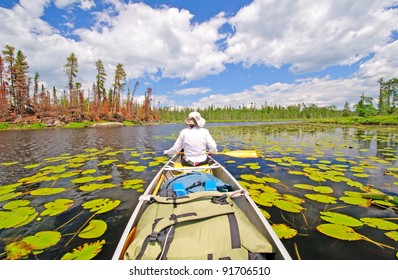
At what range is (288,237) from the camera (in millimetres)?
A: 2604

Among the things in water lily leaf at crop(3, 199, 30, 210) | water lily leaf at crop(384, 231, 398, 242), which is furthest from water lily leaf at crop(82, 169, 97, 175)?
water lily leaf at crop(384, 231, 398, 242)

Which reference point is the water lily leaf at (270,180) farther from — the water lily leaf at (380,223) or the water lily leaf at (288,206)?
the water lily leaf at (380,223)

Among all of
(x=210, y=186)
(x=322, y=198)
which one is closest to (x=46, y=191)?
(x=210, y=186)

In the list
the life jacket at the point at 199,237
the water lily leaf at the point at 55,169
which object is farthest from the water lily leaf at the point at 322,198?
the water lily leaf at the point at 55,169

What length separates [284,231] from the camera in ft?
8.90

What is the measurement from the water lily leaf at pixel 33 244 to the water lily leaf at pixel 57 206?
723mm

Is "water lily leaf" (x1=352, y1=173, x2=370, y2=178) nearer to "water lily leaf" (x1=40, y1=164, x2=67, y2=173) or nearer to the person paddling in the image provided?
the person paddling

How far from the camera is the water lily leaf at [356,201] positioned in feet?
11.5

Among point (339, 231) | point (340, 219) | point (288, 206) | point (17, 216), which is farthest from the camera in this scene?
point (288, 206)

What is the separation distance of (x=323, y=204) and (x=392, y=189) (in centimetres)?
226

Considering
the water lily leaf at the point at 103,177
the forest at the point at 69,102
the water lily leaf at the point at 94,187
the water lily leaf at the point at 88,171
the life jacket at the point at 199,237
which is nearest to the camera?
the life jacket at the point at 199,237

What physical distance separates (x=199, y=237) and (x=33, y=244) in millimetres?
2448

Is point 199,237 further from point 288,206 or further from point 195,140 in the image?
point 195,140

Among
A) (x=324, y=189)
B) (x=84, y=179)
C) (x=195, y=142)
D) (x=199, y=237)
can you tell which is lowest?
(x=84, y=179)
